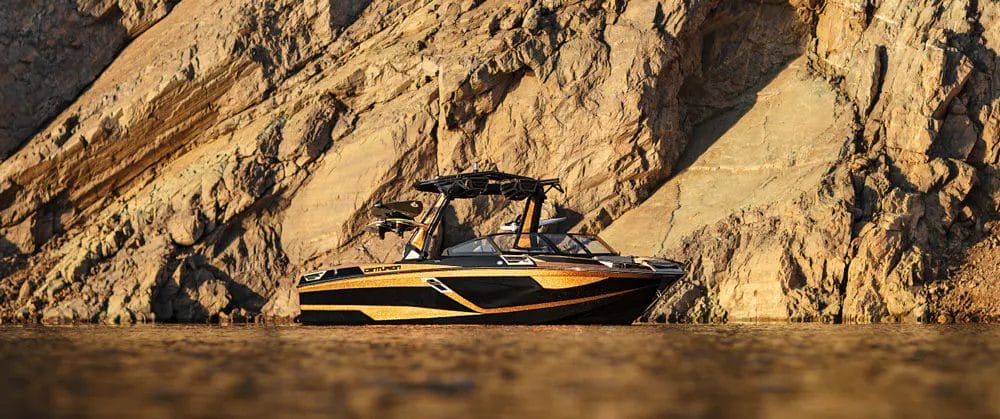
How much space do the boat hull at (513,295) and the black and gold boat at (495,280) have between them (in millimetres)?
18

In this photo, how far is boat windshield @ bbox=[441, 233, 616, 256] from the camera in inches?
886

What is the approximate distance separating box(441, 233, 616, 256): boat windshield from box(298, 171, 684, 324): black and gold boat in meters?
0.02

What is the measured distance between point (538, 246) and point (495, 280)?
1.56 meters

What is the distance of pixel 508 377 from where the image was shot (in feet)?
32.5

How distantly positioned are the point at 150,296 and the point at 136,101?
276 inches

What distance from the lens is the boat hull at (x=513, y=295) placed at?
21.6 m

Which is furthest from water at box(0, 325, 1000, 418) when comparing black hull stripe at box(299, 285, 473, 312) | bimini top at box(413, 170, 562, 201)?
bimini top at box(413, 170, 562, 201)

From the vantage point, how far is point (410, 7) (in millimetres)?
36719

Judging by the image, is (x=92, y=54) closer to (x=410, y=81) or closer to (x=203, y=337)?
(x=410, y=81)

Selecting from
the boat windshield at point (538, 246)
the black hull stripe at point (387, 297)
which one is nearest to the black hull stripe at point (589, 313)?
the black hull stripe at point (387, 297)

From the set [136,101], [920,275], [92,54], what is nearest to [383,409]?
[920,275]

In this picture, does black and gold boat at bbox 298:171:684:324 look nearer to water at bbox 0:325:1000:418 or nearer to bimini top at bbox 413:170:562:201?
bimini top at bbox 413:170:562:201

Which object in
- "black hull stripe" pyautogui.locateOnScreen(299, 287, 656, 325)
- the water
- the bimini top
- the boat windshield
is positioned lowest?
"black hull stripe" pyautogui.locateOnScreen(299, 287, 656, 325)

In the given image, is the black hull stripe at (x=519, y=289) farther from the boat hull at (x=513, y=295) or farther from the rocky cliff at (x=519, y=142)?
the rocky cliff at (x=519, y=142)
